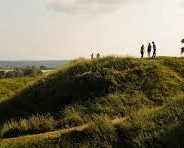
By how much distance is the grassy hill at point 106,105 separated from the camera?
16.8m

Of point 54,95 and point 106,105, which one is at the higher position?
point 54,95

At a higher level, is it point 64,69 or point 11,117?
point 64,69

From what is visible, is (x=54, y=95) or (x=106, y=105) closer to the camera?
(x=106, y=105)

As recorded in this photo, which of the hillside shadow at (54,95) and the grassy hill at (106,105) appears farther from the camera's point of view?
the hillside shadow at (54,95)

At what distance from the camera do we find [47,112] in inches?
938

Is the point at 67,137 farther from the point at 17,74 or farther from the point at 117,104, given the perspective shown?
the point at 17,74

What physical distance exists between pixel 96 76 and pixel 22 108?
15.0 ft

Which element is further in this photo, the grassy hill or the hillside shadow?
the hillside shadow

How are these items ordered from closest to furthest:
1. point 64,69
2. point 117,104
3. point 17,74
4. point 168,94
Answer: point 117,104, point 168,94, point 64,69, point 17,74

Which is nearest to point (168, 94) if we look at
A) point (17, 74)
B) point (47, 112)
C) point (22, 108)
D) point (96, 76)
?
point (96, 76)

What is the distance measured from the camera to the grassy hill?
16.8 meters

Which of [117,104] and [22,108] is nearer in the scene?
[117,104]

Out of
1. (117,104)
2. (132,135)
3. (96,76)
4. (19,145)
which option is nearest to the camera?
(132,135)

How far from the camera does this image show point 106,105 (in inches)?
905
